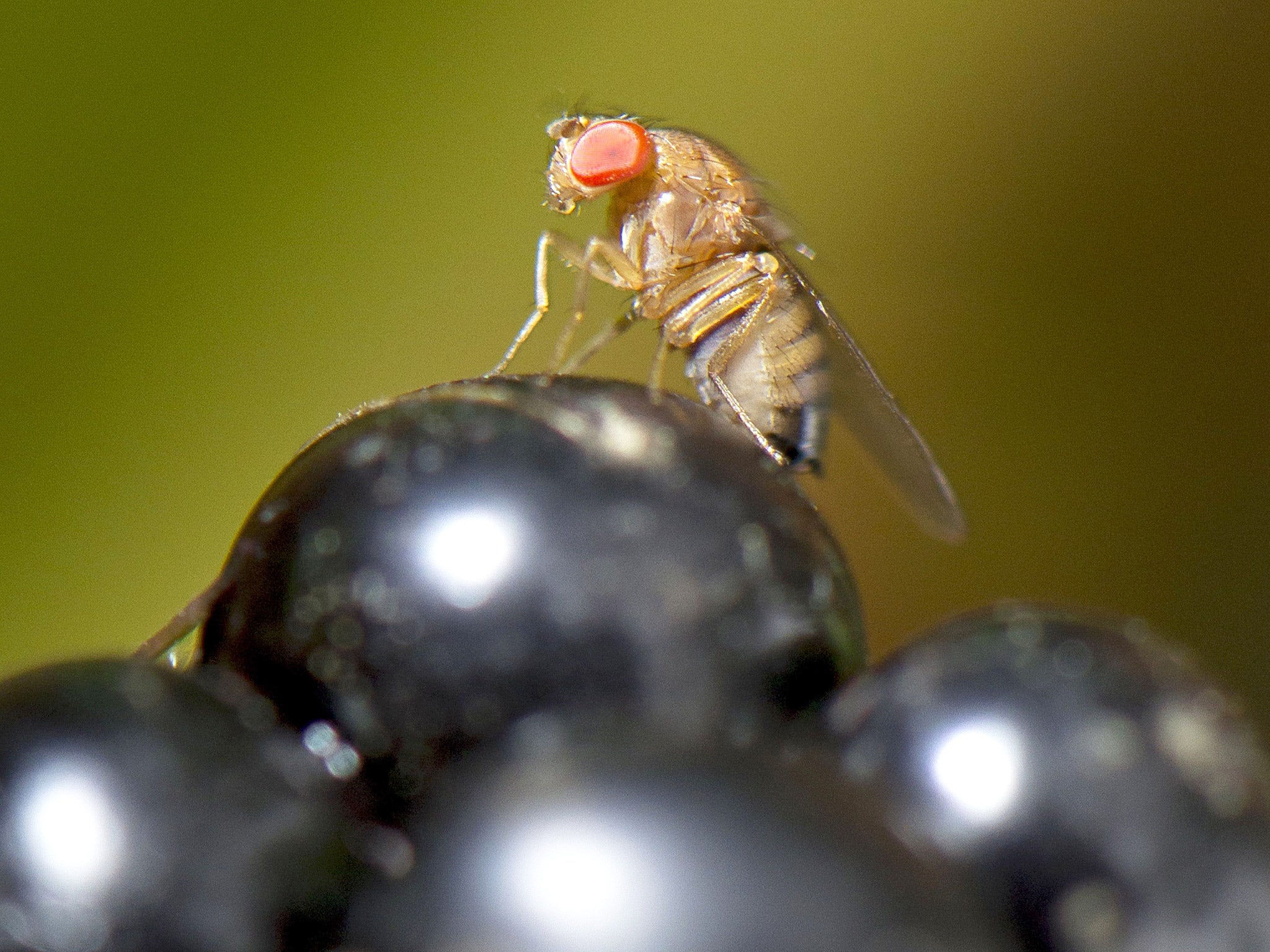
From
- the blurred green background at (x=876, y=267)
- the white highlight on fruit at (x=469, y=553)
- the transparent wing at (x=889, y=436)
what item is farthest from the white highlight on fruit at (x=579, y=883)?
the blurred green background at (x=876, y=267)

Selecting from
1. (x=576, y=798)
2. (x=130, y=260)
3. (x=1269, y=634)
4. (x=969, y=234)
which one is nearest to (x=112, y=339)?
(x=130, y=260)

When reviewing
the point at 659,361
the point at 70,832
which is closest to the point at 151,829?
the point at 70,832

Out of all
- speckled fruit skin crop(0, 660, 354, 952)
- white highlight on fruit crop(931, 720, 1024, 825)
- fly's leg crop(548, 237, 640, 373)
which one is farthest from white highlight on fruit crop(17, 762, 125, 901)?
fly's leg crop(548, 237, 640, 373)

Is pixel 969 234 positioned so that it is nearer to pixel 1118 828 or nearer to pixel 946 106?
pixel 946 106

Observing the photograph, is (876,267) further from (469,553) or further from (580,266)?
(469,553)

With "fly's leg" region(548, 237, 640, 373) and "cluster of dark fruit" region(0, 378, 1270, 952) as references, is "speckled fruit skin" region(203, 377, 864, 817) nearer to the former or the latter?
"cluster of dark fruit" region(0, 378, 1270, 952)
